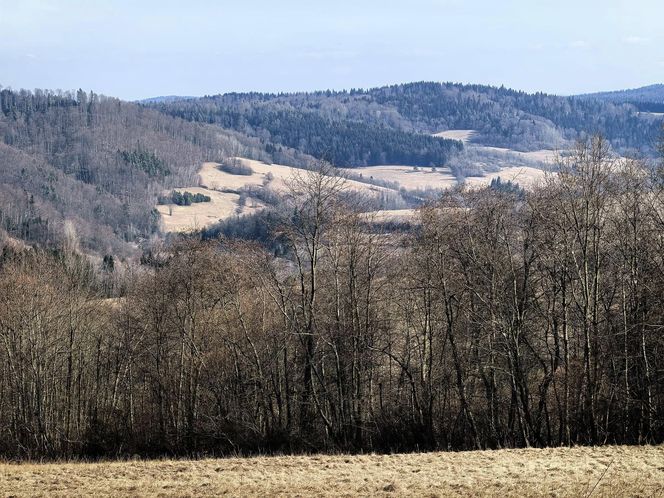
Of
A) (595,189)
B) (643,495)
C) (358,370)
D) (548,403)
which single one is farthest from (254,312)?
(643,495)

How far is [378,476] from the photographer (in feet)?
69.1

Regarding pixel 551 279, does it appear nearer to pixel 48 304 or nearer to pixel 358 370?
pixel 358 370

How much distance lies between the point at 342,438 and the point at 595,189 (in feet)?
49.0

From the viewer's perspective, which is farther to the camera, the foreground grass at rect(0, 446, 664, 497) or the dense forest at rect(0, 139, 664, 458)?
the dense forest at rect(0, 139, 664, 458)

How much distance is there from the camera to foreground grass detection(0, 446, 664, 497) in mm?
18953

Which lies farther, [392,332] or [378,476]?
[392,332]

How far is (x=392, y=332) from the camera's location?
3581 cm

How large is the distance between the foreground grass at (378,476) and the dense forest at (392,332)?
561 centimetres

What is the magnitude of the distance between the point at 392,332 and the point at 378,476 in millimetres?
15050

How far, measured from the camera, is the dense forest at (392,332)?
28719 millimetres

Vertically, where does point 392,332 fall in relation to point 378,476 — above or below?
above

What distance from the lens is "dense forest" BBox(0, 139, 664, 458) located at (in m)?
28.7

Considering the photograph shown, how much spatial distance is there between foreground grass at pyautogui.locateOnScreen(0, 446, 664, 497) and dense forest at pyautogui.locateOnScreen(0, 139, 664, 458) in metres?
5.61

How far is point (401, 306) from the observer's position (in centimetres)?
3494
